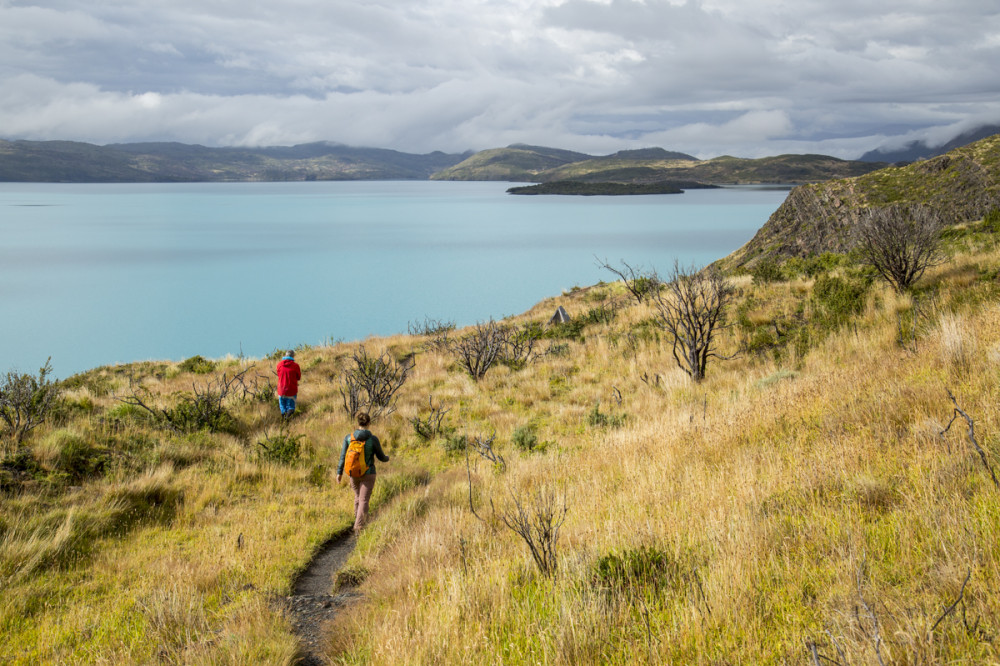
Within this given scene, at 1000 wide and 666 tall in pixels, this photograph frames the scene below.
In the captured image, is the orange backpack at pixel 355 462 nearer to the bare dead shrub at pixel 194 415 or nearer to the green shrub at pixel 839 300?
the bare dead shrub at pixel 194 415

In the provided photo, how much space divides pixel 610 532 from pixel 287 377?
10.8 meters

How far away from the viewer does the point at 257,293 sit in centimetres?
5550

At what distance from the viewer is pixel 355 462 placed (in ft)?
26.0

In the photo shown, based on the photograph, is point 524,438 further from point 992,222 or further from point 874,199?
point 874,199

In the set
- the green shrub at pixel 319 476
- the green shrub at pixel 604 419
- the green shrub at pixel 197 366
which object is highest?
the green shrub at pixel 604 419

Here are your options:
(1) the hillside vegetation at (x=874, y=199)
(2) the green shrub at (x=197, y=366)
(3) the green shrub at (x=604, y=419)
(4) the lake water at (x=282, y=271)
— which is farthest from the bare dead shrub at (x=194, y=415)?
(1) the hillside vegetation at (x=874, y=199)

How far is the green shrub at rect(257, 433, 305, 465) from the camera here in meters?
10.4

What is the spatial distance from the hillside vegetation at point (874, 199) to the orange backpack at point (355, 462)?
74.4 ft

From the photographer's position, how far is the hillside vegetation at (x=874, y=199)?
82.1ft

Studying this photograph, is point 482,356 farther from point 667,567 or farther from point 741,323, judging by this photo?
point 667,567

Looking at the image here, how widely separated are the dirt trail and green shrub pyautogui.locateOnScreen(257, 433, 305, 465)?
3070 mm

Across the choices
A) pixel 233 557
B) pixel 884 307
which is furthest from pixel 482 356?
pixel 233 557

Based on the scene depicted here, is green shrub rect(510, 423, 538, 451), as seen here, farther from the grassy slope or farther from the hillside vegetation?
the hillside vegetation

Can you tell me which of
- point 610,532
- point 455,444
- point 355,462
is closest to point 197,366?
point 455,444
